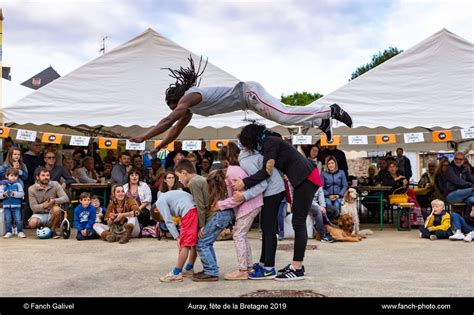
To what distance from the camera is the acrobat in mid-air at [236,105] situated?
15.0 ft

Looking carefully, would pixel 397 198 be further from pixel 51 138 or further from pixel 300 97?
pixel 300 97

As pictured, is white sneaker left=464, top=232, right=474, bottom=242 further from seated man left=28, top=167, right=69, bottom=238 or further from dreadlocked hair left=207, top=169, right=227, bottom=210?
seated man left=28, top=167, right=69, bottom=238

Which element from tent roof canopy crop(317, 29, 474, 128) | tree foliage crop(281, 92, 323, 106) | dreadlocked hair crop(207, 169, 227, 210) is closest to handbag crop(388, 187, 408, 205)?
tent roof canopy crop(317, 29, 474, 128)

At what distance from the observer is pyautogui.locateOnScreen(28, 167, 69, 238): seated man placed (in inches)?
328

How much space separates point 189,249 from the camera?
4.82 m

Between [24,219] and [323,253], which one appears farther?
[24,219]

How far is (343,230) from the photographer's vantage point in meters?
8.08

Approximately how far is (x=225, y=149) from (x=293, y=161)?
778 millimetres

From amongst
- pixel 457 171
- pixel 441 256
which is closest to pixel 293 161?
pixel 441 256

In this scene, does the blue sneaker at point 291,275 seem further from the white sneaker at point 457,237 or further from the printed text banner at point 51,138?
the printed text banner at point 51,138

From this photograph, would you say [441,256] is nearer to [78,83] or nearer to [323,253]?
[323,253]

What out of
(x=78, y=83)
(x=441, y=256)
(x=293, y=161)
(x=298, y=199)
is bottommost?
(x=441, y=256)

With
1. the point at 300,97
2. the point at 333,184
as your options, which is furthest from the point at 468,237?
the point at 300,97

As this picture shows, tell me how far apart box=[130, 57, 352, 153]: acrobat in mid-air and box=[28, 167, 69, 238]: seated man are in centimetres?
430
